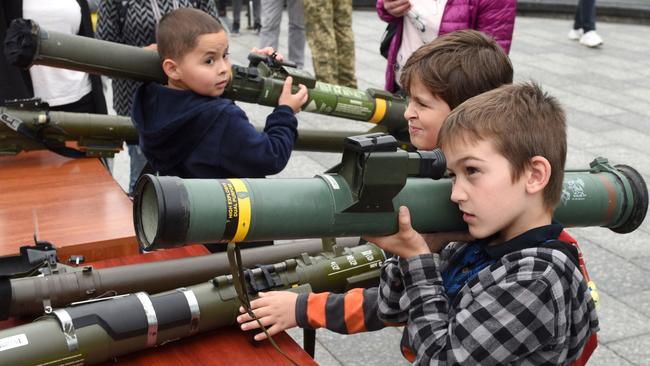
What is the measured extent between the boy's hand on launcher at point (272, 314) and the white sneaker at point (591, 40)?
8.63m

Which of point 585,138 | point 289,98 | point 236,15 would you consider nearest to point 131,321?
point 289,98

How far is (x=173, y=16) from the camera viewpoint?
290 cm

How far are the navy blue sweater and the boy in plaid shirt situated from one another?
4.07ft

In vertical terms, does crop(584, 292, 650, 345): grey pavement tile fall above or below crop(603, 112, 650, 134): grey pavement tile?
above

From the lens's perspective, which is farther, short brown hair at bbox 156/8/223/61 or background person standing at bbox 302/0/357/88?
background person standing at bbox 302/0/357/88

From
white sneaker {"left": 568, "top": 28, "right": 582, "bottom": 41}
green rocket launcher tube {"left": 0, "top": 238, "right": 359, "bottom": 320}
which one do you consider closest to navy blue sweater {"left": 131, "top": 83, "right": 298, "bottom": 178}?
green rocket launcher tube {"left": 0, "top": 238, "right": 359, "bottom": 320}

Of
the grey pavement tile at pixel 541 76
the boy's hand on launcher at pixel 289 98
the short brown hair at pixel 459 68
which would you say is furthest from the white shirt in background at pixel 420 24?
the grey pavement tile at pixel 541 76

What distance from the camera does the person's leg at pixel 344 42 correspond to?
7.55m

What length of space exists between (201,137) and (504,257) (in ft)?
4.96

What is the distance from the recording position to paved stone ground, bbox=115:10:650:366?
375 centimetres

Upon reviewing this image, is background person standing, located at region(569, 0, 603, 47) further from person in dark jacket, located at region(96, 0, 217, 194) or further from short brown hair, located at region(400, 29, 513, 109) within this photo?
short brown hair, located at region(400, 29, 513, 109)

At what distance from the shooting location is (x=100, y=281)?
7.57ft

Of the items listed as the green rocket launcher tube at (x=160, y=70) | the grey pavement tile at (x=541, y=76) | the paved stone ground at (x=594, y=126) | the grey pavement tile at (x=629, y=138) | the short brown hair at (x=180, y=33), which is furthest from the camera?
the grey pavement tile at (x=541, y=76)

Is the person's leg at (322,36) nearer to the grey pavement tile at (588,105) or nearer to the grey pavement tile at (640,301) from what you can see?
the grey pavement tile at (588,105)
